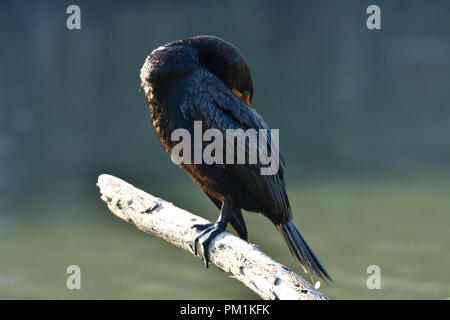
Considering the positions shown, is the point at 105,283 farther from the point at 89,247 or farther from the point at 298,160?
the point at 298,160

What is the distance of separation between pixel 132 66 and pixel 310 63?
9.77ft

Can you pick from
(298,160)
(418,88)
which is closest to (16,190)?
(298,160)

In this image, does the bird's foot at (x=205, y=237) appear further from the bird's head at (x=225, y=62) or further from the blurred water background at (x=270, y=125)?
the blurred water background at (x=270, y=125)

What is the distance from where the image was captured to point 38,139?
7.14m

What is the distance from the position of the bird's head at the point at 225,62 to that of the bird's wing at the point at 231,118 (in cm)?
11

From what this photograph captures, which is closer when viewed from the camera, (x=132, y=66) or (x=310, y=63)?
(x=132, y=66)

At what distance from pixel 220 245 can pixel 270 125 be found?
522cm

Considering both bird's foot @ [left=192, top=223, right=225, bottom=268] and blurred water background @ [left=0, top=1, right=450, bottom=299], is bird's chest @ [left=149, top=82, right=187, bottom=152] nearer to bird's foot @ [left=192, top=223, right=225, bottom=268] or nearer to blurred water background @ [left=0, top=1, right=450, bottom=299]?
bird's foot @ [left=192, top=223, right=225, bottom=268]

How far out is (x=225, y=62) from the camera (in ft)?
7.91

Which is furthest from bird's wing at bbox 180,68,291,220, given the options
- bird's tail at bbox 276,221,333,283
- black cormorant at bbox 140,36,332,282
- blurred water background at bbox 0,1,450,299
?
blurred water background at bbox 0,1,450,299

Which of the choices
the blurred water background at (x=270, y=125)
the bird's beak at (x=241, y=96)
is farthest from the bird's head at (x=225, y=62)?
the blurred water background at (x=270, y=125)

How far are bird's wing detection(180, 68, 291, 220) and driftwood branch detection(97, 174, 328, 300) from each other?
0.63ft

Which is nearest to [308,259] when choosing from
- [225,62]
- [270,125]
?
[225,62]

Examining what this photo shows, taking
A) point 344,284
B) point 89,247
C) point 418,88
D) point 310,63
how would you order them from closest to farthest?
1. point 344,284
2. point 89,247
3. point 418,88
4. point 310,63
